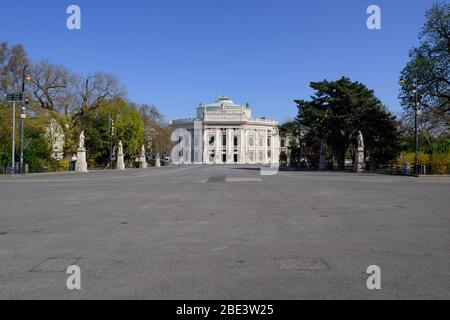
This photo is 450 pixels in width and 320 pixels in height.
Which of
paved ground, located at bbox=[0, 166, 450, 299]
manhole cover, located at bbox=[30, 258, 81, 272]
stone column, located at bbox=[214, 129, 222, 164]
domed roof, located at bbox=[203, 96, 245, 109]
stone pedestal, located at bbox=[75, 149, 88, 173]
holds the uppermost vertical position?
domed roof, located at bbox=[203, 96, 245, 109]

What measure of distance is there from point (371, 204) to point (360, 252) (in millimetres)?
8119

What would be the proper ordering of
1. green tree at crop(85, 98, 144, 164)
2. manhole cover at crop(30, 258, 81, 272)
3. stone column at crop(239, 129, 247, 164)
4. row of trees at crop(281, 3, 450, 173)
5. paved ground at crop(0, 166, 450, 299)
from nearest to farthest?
paved ground at crop(0, 166, 450, 299), manhole cover at crop(30, 258, 81, 272), row of trees at crop(281, 3, 450, 173), green tree at crop(85, 98, 144, 164), stone column at crop(239, 129, 247, 164)

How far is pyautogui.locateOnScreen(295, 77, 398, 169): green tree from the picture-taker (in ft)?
178

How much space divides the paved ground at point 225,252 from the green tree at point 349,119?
43051mm

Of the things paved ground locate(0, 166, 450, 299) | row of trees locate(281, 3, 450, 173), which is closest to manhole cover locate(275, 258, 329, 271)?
paved ground locate(0, 166, 450, 299)

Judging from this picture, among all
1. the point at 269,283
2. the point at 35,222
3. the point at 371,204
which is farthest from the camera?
the point at 371,204

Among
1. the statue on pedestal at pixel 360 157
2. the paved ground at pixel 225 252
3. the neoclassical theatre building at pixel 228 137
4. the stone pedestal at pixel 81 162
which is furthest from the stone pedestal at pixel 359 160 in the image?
the neoclassical theatre building at pixel 228 137

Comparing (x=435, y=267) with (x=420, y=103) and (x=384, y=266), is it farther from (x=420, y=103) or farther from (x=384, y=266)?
(x=420, y=103)

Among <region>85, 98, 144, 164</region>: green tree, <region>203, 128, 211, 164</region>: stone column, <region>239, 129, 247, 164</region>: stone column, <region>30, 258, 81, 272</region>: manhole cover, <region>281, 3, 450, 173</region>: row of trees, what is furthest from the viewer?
<region>239, 129, 247, 164</region>: stone column

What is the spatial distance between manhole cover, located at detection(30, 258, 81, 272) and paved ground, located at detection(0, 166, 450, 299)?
0.06ft

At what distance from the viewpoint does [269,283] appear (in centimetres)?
562

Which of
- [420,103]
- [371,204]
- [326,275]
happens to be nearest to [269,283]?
[326,275]

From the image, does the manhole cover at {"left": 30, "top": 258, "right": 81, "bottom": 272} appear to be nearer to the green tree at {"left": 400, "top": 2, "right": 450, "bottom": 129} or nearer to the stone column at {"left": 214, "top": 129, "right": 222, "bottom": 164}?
the green tree at {"left": 400, "top": 2, "right": 450, "bottom": 129}
